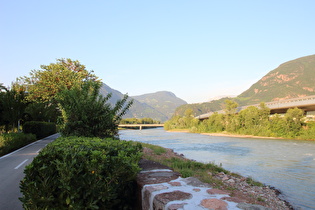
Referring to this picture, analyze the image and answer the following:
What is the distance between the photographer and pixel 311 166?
15320 millimetres

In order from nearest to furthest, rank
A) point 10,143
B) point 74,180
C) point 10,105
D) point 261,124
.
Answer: point 74,180
point 10,143
point 10,105
point 261,124

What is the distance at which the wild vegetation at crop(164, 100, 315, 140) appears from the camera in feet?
139

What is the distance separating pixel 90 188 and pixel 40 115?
27898 millimetres

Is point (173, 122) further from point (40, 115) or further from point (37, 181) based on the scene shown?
point (37, 181)

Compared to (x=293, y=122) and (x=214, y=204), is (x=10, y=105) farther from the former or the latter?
(x=293, y=122)

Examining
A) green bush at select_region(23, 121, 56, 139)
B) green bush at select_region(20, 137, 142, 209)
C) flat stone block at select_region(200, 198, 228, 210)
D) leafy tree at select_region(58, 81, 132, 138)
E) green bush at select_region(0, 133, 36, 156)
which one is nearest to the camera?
flat stone block at select_region(200, 198, 228, 210)

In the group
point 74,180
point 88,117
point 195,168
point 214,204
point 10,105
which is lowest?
point 195,168

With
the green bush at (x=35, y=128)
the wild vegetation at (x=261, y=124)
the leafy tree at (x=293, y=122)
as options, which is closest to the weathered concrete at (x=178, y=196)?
the green bush at (x=35, y=128)

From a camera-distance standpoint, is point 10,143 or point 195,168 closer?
point 195,168

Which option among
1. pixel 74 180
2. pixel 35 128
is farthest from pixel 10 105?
pixel 74 180

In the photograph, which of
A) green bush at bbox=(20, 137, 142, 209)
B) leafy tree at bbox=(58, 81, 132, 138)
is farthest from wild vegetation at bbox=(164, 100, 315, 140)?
green bush at bbox=(20, 137, 142, 209)

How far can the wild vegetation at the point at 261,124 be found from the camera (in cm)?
4231

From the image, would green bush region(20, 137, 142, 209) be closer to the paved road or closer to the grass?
the paved road

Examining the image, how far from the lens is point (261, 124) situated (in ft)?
161
